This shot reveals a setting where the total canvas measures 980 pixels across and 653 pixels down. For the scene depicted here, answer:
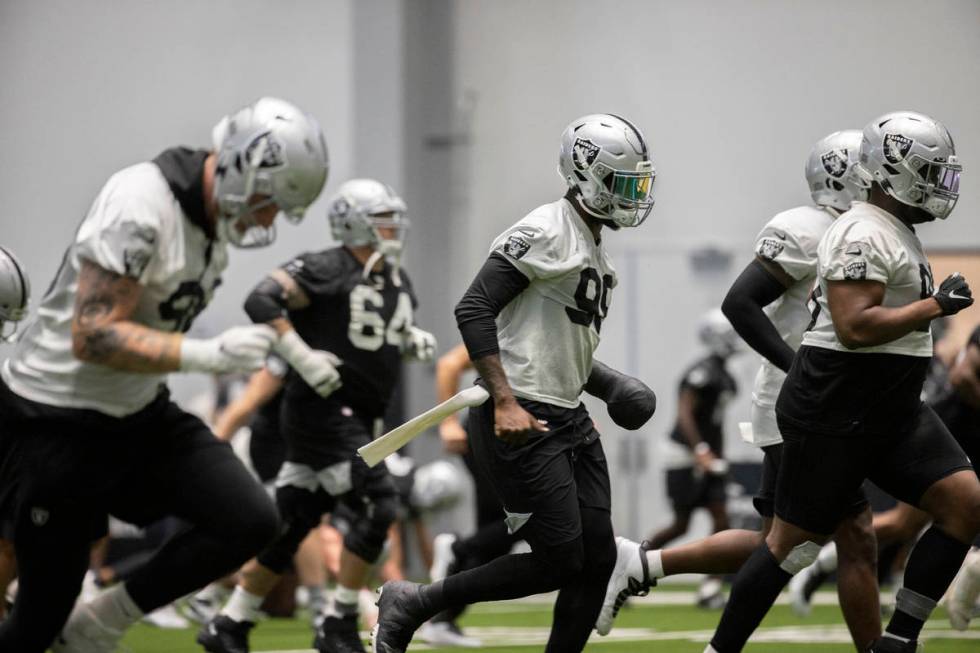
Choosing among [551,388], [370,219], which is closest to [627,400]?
[551,388]

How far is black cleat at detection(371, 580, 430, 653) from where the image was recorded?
16.1 ft

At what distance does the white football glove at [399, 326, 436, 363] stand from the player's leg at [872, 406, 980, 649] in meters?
2.78

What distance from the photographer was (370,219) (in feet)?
24.0

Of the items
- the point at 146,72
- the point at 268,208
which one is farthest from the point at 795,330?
the point at 146,72

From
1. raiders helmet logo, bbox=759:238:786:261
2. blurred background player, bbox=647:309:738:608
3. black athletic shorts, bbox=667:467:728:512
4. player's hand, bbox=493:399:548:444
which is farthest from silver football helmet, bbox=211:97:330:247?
black athletic shorts, bbox=667:467:728:512

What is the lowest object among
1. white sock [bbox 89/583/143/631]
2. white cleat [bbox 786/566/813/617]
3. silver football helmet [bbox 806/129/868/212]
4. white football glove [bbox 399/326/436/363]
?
white cleat [bbox 786/566/813/617]

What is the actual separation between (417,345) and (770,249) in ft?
7.12

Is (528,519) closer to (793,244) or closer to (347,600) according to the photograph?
(793,244)

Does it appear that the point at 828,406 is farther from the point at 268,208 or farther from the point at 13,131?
the point at 13,131

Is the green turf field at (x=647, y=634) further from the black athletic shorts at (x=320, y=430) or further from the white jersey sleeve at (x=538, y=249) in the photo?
the white jersey sleeve at (x=538, y=249)

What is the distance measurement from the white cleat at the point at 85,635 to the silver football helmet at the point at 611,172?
2.05m

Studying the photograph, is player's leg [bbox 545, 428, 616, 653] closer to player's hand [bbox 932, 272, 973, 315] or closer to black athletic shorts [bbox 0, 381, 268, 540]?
black athletic shorts [bbox 0, 381, 268, 540]

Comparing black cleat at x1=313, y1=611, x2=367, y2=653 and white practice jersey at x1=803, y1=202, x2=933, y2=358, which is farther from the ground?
white practice jersey at x1=803, y1=202, x2=933, y2=358

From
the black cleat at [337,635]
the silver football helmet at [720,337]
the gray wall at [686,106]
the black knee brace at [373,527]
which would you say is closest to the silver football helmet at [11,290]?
the black knee brace at [373,527]
